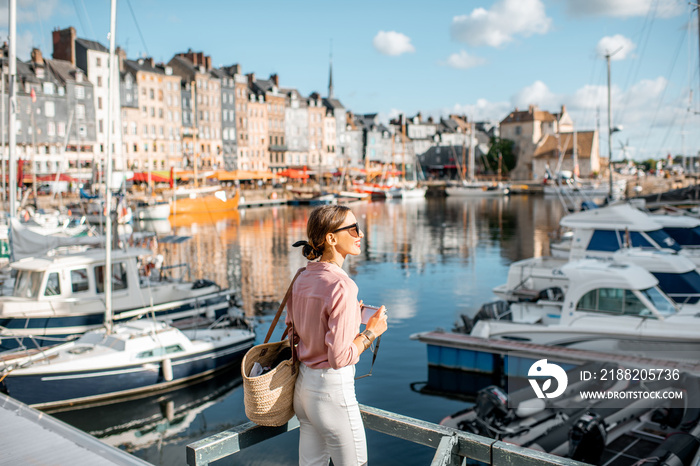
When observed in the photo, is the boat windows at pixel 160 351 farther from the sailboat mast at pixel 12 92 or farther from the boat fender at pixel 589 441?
the sailboat mast at pixel 12 92

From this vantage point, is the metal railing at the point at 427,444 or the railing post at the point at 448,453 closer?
the metal railing at the point at 427,444

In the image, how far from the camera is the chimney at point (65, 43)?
80.9 metres

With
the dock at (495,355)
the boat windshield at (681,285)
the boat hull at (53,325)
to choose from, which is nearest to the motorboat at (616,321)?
the dock at (495,355)

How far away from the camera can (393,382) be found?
49.2ft

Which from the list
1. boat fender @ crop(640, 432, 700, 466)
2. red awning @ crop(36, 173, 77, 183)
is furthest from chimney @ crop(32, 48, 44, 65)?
boat fender @ crop(640, 432, 700, 466)

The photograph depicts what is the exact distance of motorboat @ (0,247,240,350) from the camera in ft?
51.3

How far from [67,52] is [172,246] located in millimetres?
51738

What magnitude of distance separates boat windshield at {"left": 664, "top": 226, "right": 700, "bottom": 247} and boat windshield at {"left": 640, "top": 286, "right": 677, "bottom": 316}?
10285 millimetres

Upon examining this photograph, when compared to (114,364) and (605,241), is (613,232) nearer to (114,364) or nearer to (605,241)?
(605,241)

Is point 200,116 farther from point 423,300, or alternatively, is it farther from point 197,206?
point 423,300

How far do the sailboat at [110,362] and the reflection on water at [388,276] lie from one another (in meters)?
0.55

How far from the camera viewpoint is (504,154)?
121 meters

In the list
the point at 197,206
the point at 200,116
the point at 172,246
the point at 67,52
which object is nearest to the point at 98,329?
the point at 172,246

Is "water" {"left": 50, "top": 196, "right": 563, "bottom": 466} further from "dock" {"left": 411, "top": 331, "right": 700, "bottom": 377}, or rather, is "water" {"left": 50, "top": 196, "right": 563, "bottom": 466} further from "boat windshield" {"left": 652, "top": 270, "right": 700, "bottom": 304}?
"boat windshield" {"left": 652, "top": 270, "right": 700, "bottom": 304}
